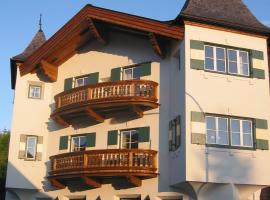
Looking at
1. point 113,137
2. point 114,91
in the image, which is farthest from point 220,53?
point 113,137

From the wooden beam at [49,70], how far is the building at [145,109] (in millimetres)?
58

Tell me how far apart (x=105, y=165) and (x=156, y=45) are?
6.25 meters

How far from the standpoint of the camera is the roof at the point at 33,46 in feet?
90.4

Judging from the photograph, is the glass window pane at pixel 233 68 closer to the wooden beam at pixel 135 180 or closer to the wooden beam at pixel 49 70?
the wooden beam at pixel 135 180

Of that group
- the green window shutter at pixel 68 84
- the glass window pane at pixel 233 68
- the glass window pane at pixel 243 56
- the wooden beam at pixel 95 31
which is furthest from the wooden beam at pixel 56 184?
the glass window pane at pixel 243 56

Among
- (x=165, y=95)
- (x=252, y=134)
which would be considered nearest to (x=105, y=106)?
(x=165, y=95)

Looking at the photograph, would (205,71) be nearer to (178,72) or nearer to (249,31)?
(178,72)

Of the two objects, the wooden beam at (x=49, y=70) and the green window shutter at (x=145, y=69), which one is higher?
the wooden beam at (x=49, y=70)

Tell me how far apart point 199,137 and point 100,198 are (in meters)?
6.59

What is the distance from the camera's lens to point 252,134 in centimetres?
2105

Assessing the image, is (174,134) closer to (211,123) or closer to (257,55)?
(211,123)

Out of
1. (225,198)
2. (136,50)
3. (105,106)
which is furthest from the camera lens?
(136,50)

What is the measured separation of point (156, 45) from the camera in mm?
23062

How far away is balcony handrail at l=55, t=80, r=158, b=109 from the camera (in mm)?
23016
